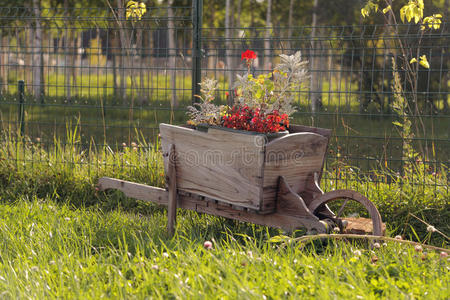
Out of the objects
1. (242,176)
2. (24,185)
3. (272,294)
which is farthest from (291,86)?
(24,185)

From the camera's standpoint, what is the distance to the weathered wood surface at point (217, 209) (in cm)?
311

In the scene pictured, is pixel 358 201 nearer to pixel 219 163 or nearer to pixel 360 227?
pixel 360 227

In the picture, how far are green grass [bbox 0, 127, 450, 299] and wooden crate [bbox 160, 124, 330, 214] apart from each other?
0.28 metres

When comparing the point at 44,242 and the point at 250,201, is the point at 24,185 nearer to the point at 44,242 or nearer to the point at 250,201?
the point at 44,242

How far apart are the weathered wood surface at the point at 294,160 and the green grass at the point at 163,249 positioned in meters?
0.36

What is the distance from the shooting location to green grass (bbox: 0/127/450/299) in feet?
7.99

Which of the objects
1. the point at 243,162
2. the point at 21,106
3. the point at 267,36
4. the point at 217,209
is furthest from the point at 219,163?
the point at 267,36

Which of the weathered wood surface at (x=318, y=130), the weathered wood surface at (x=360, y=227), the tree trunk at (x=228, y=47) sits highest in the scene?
the tree trunk at (x=228, y=47)

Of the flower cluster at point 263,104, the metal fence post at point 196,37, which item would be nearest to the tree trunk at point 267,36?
the metal fence post at point 196,37

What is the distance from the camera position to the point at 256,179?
3.17 metres

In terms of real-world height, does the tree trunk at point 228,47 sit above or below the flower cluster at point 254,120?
above

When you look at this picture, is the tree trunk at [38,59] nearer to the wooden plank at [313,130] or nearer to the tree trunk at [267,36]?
the tree trunk at [267,36]

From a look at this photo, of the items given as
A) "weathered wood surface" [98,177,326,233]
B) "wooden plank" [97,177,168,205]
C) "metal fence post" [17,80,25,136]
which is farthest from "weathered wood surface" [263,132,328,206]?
"metal fence post" [17,80,25,136]

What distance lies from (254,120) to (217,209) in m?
0.63
